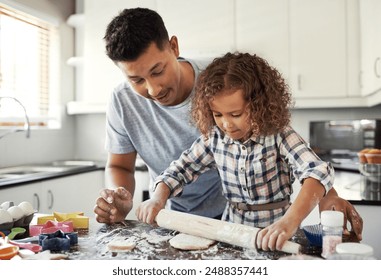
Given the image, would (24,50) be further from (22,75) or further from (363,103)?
(363,103)

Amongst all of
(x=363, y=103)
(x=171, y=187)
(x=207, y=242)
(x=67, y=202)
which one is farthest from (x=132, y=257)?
(x=363, y=103)

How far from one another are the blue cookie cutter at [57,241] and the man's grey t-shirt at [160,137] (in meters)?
0.38

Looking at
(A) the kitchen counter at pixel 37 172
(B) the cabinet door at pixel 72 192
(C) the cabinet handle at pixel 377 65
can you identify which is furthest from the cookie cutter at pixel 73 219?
(C) the cabinet handle at pixel 377 65

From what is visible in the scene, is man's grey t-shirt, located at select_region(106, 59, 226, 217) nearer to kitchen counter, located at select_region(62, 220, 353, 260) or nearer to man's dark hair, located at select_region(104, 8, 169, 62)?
man's dark hair, located at select_region(104, 8, 169, 62)

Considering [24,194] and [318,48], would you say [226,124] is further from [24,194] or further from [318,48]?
[318,48]

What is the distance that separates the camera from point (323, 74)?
1.86 metres

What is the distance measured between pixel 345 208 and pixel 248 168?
7.0 inches

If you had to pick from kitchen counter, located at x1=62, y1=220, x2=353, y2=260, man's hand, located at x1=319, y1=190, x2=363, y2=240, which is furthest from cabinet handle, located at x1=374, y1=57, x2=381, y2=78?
kitchen counter, located at x1=62, y1=220, x2=353, y2=260

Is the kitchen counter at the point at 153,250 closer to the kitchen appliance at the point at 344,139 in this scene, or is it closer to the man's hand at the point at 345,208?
the man's hand at the point at 345,208

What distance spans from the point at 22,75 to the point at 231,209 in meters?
1.37

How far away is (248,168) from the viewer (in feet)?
2.46

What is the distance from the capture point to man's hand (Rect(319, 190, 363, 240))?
616 millimetres

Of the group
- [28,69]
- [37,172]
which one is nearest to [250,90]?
[37,172]

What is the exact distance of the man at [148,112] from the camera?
2.41ft
